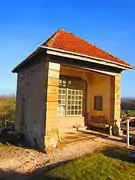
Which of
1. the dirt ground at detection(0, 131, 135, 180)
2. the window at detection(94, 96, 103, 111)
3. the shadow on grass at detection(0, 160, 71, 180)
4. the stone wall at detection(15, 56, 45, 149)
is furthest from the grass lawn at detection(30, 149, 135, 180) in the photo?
the window at detection(94, 96, 103, 111)

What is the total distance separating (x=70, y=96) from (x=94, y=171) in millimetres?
8158

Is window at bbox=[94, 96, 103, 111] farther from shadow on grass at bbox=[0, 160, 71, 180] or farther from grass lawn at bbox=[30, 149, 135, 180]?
shadow on grass at bbox=[0, 160, 71, 180]

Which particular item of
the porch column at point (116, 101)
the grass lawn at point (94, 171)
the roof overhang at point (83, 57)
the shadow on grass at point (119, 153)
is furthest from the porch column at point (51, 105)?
the porch column at point (116, 101)

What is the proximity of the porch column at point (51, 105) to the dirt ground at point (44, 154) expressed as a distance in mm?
482

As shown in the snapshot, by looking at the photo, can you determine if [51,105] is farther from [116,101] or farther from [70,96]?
[116,101]

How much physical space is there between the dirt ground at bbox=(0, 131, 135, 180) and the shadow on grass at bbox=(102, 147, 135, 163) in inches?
24.5

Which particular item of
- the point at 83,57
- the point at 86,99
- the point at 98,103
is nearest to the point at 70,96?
the point at 86,99

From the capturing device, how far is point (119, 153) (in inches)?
351

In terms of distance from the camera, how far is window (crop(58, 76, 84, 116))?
45.5ft

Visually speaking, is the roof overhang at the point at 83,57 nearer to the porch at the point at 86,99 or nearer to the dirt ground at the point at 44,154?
the porch at the point at 86,99

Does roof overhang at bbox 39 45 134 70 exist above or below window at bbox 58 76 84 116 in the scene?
above

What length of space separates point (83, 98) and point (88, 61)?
4.01 meters

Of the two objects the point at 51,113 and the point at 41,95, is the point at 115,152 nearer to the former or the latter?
the point at 51,113

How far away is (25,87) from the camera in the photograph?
45.1 ft
